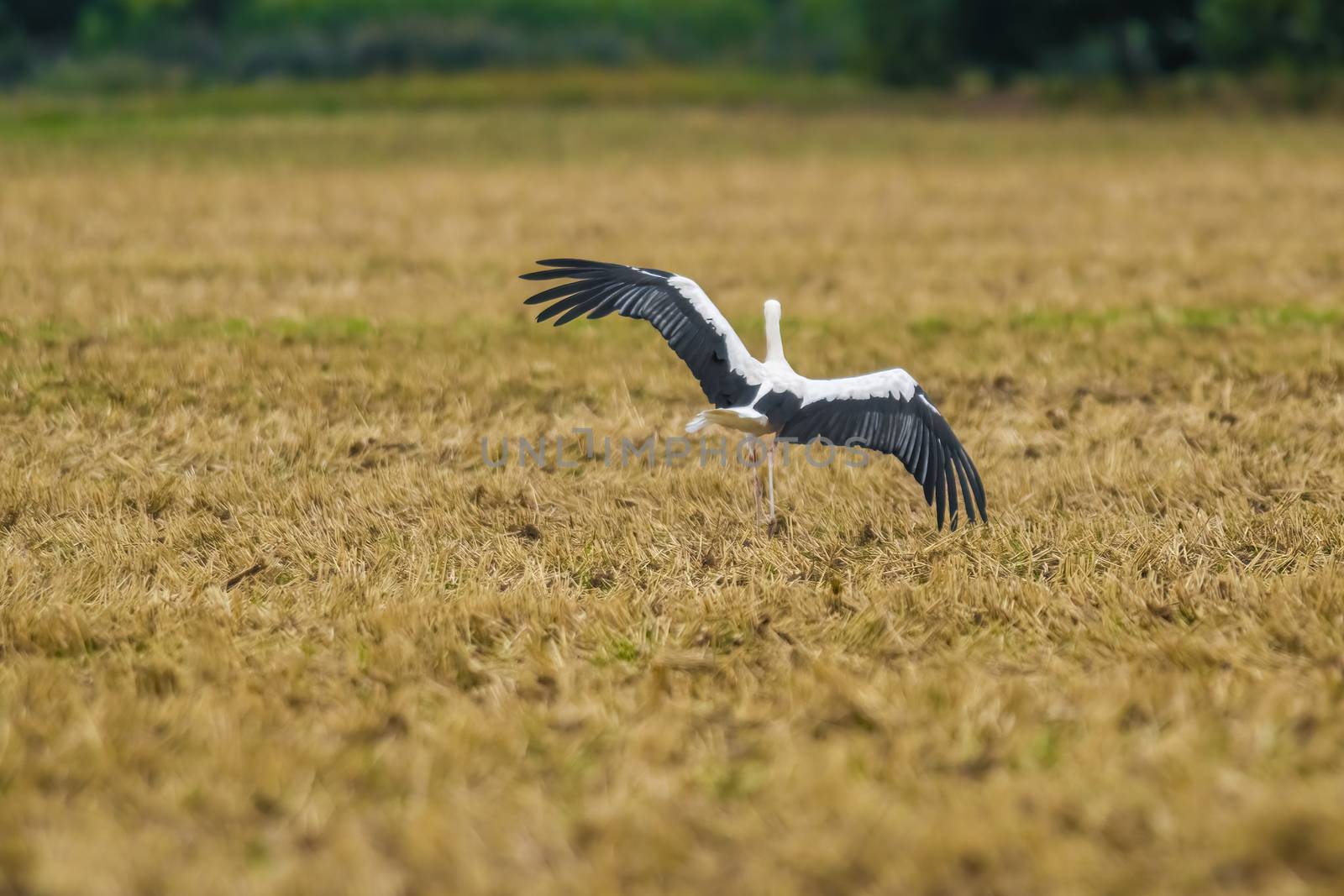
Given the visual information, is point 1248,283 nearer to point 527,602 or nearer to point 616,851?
point 527,602

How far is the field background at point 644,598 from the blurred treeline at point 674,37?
36870 mm

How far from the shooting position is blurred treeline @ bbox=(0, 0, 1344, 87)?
47250 millimetres

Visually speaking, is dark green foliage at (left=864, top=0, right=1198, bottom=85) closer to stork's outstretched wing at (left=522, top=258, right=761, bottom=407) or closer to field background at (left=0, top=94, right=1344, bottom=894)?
field background at (left=0, top=94, right=1344, bottom=894)

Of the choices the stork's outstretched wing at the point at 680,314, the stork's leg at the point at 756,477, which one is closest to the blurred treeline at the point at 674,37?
the stork's leg at the point at 756,477

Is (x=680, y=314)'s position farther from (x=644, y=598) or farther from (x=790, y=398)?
(x=644, y=598)

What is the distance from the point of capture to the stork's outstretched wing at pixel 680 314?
5.61m

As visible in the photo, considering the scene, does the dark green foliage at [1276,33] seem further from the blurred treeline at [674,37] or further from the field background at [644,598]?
the field background at [644,598]

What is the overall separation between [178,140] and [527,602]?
27742 millimetres

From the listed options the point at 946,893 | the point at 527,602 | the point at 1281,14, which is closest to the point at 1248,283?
the point at 527,602

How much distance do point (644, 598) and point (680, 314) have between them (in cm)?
124

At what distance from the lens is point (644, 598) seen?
17.4 feet
